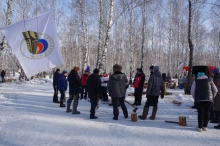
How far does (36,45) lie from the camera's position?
7336 mm

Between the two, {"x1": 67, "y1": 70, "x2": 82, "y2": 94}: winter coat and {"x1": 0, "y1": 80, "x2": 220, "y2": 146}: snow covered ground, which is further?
{"x1": 67, "y1": 70, "x2": 82, "y2": 94}: winter coat

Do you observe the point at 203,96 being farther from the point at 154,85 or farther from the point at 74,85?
the point at 74,85

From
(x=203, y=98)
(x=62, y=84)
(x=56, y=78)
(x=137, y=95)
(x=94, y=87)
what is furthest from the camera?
(x=137, y=95)

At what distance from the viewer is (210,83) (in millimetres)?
6250

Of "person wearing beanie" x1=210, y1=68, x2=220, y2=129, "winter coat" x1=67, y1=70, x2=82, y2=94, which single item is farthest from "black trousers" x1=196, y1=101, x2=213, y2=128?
"winter coat" x1=67, y1=70, x2=82, y2=94

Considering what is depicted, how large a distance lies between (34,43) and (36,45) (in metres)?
0.10

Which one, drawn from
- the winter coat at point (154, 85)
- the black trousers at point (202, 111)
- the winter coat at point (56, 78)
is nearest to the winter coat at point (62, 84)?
the winter coat at point (56, 78)

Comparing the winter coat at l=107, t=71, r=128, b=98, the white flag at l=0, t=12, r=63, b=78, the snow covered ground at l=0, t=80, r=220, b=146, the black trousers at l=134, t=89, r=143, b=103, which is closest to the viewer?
the snow covered ground at l=0, t=80, r=220, b=146

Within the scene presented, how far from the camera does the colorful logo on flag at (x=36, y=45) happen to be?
23.3 feet

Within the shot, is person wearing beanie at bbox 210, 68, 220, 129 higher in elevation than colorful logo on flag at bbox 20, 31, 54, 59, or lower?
lower

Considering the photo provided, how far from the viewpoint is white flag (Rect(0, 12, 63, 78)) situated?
696 cm

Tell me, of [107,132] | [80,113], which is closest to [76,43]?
[80,113]

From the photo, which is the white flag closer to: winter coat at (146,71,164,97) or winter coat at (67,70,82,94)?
winter coat at (67,70,82,94)

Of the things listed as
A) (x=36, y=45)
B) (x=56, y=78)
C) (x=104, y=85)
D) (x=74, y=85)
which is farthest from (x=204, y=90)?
(x=56, y=78)
